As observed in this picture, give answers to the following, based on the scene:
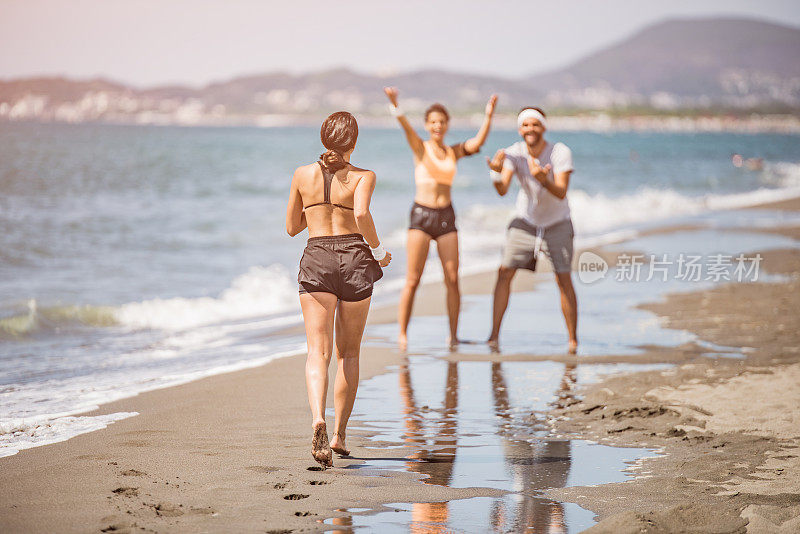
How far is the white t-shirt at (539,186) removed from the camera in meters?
7.45

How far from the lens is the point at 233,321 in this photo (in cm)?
1075

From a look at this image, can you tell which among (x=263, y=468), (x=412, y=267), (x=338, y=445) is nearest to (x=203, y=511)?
(x=263, y=468)

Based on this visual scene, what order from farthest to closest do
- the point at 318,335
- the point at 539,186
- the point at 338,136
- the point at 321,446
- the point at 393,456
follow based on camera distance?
the point at 539,186, the point at 393,456, the point at 318,335, the point at 338,136, the point at 321,446

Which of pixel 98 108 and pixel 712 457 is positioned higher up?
pixel 98 108

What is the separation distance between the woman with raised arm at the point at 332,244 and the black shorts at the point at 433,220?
3.00 metres

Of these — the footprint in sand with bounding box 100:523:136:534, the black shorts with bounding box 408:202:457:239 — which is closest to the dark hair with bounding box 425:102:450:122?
the black shorts with bounding box 408:202:457:239

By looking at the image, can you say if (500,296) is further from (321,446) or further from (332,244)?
(321,446)

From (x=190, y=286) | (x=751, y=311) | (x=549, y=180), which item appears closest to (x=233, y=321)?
(x=190, y=286)

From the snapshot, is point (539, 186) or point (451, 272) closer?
point (539, 186)

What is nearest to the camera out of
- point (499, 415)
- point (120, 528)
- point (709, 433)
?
point (120, 528)

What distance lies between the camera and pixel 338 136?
15.9ft

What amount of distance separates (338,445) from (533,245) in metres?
3.40

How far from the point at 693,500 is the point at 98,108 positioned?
75.5 m

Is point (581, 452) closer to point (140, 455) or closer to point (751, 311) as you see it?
point (140, 455)
